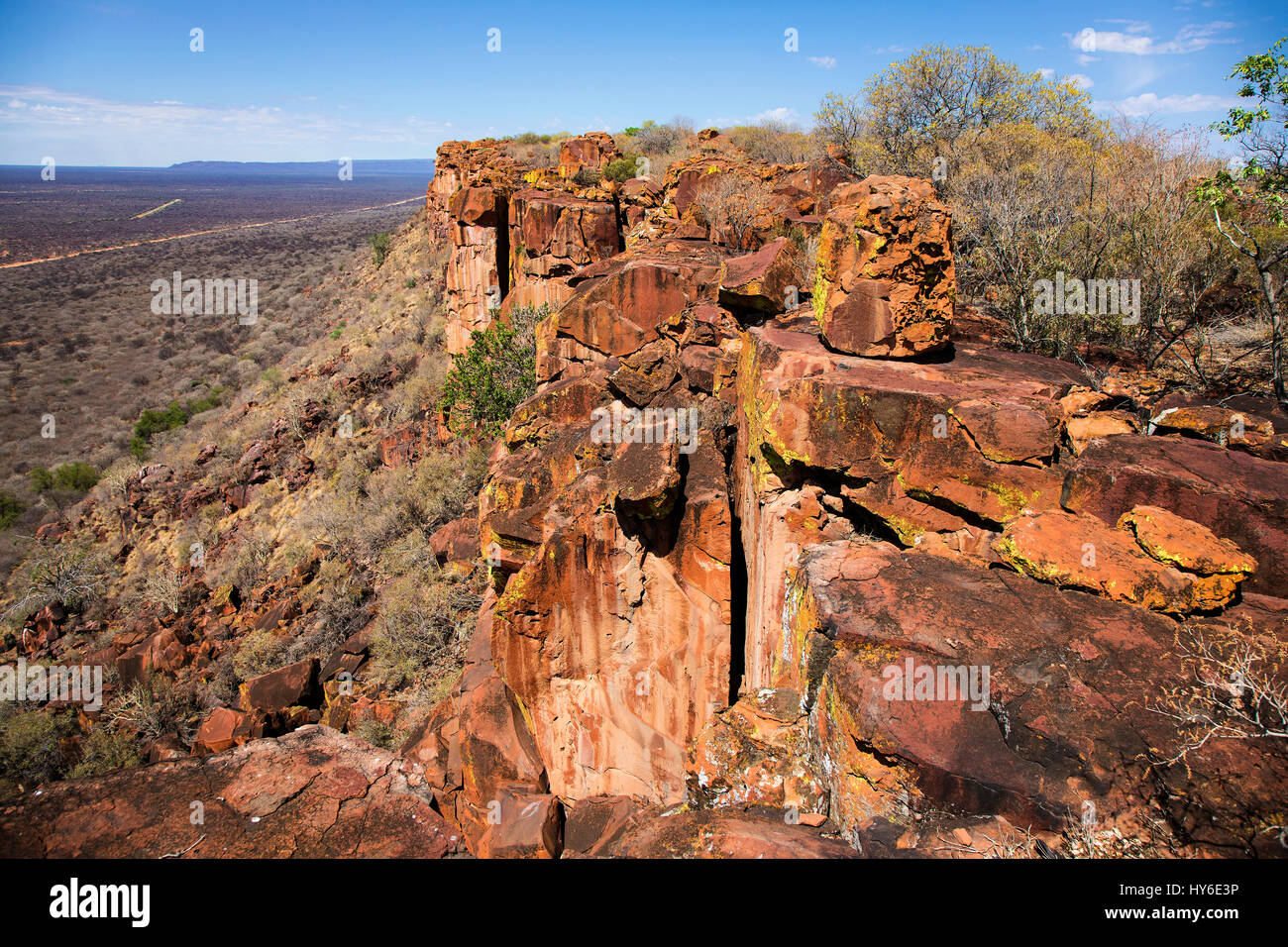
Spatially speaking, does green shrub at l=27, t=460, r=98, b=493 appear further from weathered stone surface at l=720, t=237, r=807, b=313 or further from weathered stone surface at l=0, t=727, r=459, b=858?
weathered stone surface at l=720, t=237, r=807, b=313

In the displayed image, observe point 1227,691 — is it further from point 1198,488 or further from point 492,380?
point 492,380

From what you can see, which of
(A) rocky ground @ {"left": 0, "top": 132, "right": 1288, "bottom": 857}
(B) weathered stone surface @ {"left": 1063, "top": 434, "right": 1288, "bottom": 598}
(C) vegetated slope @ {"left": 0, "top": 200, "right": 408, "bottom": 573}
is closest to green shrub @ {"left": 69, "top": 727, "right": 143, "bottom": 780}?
(A) rocky ground @ {"left": 0, "top": 132, "right": 1288, "bottom": 857}

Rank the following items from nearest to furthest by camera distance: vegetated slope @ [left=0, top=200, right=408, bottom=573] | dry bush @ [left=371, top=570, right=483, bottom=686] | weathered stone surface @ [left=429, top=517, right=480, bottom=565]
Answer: dry bush @ [left=371, top=570, right=483, bottom=686] < weathered stone surface @ [left=429, top=517, right=480, bottom=565] < vegetated slope @ [left=0, top=200, right=408, bottom=573]

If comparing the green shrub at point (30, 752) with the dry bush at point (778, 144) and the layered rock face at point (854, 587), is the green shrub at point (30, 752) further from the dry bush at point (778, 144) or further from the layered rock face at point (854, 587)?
the dry bush at point (778, 144)

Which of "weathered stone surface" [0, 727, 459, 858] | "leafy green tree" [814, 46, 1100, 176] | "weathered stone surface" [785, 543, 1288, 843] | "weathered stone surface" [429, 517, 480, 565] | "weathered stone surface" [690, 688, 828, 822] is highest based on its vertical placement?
"leafy green tree" [814, 46, 1100, 176]

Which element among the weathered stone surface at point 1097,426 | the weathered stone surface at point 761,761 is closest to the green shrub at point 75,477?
the weathered stone surface at point 761,761

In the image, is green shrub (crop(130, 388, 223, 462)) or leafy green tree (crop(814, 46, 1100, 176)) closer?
leafy green tree (crop(814, 46, 1100, 176))

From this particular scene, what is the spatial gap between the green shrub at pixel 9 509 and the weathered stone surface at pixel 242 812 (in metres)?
25.2

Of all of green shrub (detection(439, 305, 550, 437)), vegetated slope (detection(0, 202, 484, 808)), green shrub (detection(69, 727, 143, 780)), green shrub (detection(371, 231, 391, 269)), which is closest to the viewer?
green shrub (detection(69, 727, 143, 780))

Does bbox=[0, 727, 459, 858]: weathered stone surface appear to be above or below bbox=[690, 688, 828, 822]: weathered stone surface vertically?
below

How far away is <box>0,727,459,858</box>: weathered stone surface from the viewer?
237 inches

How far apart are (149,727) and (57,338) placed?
45497 mm

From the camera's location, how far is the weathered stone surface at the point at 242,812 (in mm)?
6023

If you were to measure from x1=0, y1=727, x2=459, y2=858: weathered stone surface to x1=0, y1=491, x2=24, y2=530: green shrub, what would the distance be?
991 inches
